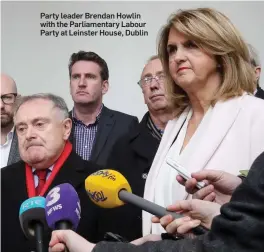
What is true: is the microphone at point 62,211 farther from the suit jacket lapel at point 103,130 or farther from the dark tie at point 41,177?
the suit jacket lapel at point 103,130

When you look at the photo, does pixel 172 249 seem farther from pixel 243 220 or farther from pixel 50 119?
pixel 50 119

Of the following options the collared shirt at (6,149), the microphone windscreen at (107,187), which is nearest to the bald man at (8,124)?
the collared shirt at (6,149)

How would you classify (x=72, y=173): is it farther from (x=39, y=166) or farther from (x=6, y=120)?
(x=6, y=120)

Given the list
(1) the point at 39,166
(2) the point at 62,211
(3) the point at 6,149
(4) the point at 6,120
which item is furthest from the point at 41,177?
(2) the point at 62,211

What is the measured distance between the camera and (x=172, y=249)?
3.33 ft

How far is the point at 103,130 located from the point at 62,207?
1.56 metres

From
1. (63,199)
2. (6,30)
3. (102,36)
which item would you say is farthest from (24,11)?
(63,199)

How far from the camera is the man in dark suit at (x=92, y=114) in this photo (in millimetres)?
2845

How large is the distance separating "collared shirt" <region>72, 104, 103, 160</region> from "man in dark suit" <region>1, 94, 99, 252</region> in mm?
442

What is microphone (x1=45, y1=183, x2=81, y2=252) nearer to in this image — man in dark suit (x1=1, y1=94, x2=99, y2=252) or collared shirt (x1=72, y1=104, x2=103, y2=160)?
man in dark suit (x1=1, y1=94, x2=99, y2=252)

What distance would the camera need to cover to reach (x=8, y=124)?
2.93m

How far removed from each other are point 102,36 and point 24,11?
19.3 inches

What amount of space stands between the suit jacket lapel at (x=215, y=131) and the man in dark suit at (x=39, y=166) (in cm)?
55

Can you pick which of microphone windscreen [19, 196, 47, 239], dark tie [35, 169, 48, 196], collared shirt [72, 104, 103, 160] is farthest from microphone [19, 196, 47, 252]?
collared shirt [72, 104, 103, 160]
